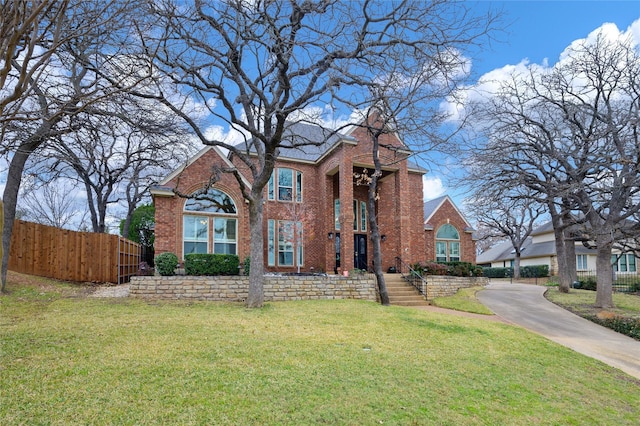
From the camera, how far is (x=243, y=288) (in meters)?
13.0

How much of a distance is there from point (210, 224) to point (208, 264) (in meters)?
3.49

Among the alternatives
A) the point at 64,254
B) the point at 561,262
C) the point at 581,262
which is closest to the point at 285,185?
the point at 64,254

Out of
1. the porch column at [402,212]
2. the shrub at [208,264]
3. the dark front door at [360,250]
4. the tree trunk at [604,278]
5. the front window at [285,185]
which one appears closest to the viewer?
the shrub at [208,264]

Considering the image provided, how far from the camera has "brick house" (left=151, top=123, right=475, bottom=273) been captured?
16031 millimetres

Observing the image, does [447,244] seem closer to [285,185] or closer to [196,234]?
[285,185]

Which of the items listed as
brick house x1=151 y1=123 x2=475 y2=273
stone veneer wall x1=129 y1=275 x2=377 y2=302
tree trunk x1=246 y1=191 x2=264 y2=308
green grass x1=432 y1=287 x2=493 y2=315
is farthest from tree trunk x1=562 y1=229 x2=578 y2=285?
tree trunk x1=246 y1=191 x2=264 y2=308

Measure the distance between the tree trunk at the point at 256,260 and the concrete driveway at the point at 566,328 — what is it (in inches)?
318

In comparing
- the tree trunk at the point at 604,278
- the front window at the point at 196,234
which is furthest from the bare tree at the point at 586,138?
the front window at the point at 196,234

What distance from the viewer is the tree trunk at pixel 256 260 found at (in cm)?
1096

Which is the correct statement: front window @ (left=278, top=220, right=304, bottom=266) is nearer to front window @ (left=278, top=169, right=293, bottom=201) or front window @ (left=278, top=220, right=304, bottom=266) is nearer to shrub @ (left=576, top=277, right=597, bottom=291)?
front window @ (left=278, top=169, right=293, bottom=201)

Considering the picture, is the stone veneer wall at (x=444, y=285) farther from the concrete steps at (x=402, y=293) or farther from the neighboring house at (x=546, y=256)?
the neighboring house at (x=546, y=256)

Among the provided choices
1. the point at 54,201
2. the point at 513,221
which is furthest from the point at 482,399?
the point at 513,221

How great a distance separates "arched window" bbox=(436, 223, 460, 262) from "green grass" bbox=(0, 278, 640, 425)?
15629mm

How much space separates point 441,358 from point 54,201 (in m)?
30.6
